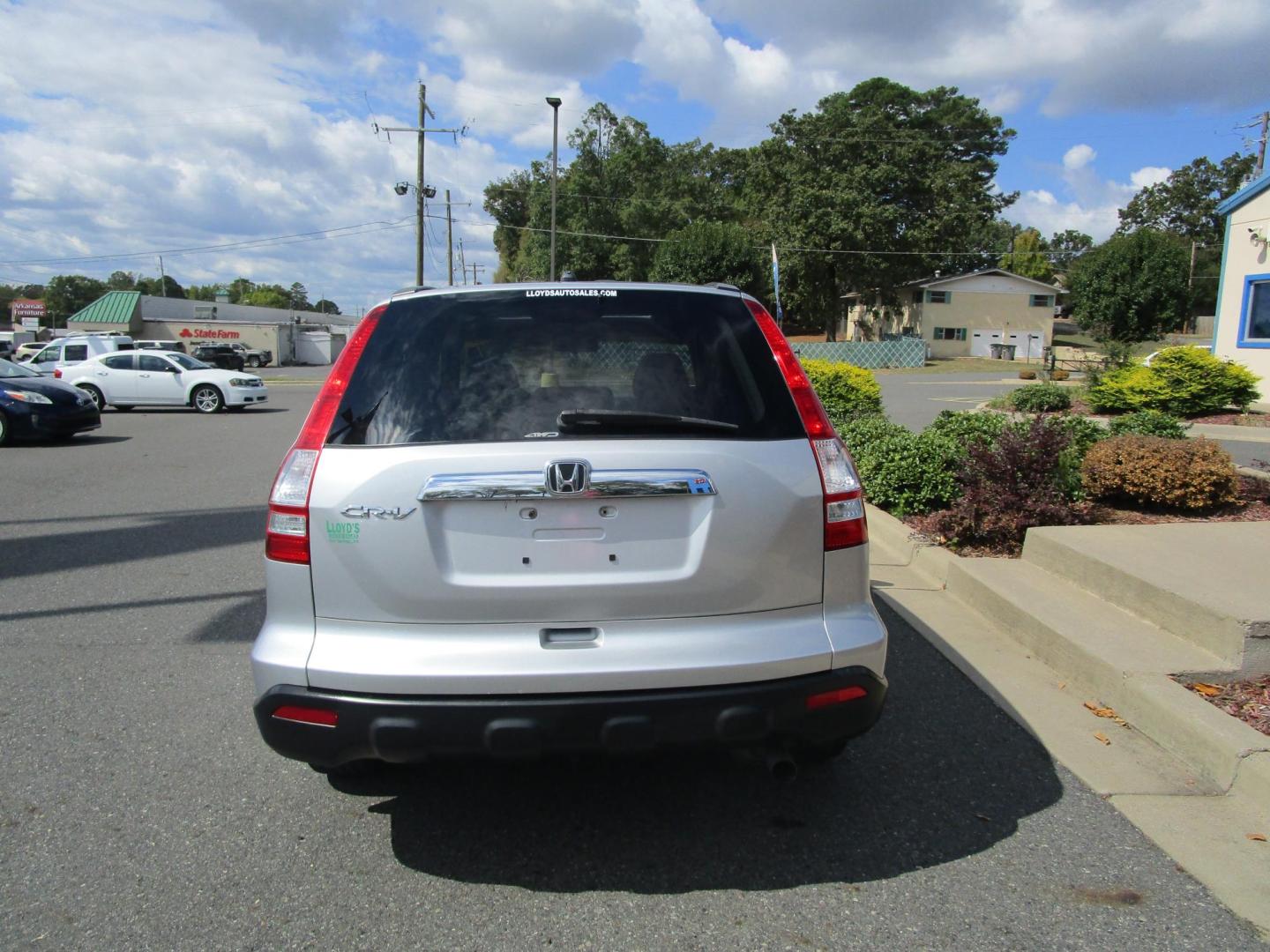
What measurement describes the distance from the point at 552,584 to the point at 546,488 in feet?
0.93

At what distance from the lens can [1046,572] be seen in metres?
5.79

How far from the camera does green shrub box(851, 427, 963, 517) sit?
24.5 feet

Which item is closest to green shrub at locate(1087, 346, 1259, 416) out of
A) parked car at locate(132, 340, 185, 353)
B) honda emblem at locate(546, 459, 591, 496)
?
honda emblem at locate(546, 459, 591, 496)

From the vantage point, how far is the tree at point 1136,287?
47188 mm

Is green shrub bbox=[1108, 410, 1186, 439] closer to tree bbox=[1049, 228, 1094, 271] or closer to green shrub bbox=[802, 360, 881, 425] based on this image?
green shrub bbox=[802, 360, 881, 425]

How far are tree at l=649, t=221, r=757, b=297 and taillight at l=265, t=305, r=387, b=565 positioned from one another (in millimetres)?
47998

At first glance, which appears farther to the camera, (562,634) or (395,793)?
(395,793)

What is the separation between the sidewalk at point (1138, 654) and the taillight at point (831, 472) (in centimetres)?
156

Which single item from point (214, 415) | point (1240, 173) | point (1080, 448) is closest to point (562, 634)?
point (1080, 448)

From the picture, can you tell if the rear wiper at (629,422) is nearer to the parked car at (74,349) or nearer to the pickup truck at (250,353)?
the parked car at (74,349)

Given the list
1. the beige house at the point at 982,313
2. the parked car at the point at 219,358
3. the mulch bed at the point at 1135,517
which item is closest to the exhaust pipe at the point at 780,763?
the mulch bed at the point at 1135,517

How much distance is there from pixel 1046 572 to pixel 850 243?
50571 millimetres

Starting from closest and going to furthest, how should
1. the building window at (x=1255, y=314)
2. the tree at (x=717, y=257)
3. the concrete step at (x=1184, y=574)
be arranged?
the concrete step at (x=1184, y=574) → the building window at (x=1255, y=314) → the tree at (x=717, y=257)

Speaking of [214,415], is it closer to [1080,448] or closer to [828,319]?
Answer: [1080,448]
